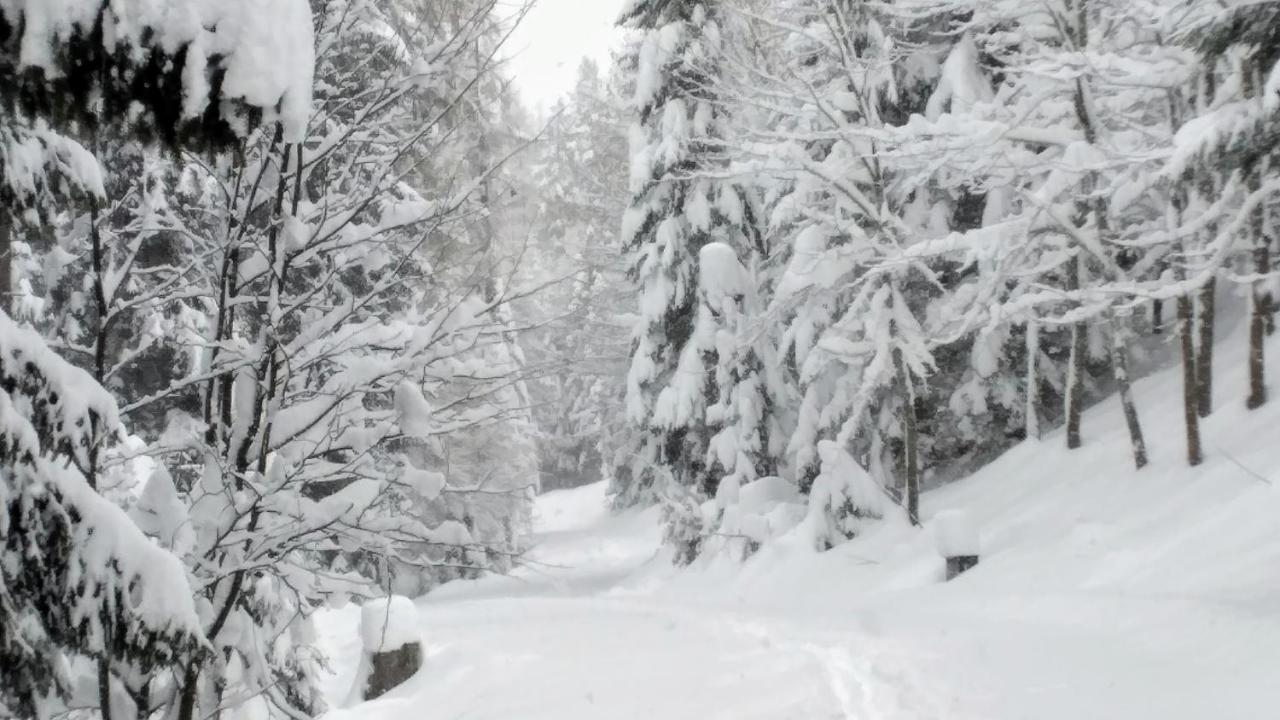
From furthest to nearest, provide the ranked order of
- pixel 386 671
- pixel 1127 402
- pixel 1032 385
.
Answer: pixel 1032 385, pixel 1127 402, pixel 386 671

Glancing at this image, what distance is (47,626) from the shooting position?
98.6 inches

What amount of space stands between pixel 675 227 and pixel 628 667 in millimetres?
12351

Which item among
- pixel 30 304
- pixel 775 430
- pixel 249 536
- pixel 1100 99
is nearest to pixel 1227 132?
pixel 1100 99

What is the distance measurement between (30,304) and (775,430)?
1320cm

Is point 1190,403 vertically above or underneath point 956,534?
above

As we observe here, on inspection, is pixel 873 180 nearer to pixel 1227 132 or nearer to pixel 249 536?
pixel 1227 132

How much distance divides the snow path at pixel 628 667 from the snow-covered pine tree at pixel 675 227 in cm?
627

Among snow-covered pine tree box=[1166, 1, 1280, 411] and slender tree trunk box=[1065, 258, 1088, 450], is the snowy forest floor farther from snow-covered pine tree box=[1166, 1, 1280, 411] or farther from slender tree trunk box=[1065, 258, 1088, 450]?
snow-covered pine tree box=[1166, 1, 1280, 411]

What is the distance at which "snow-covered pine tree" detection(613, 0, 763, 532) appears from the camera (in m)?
18.2

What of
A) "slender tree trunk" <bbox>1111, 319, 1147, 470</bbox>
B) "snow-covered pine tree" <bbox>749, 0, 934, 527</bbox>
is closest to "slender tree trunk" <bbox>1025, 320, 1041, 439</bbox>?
"snow-covered pine tree" <bbox>749, 0, 934, 527</bbox>

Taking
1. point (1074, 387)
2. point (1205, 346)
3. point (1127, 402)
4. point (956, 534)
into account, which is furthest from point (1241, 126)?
point (1074, 387)

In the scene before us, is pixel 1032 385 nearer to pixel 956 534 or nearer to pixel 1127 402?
pixel 1127 402

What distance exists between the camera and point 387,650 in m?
9.24

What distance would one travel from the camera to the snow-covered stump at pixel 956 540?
34.0ft
